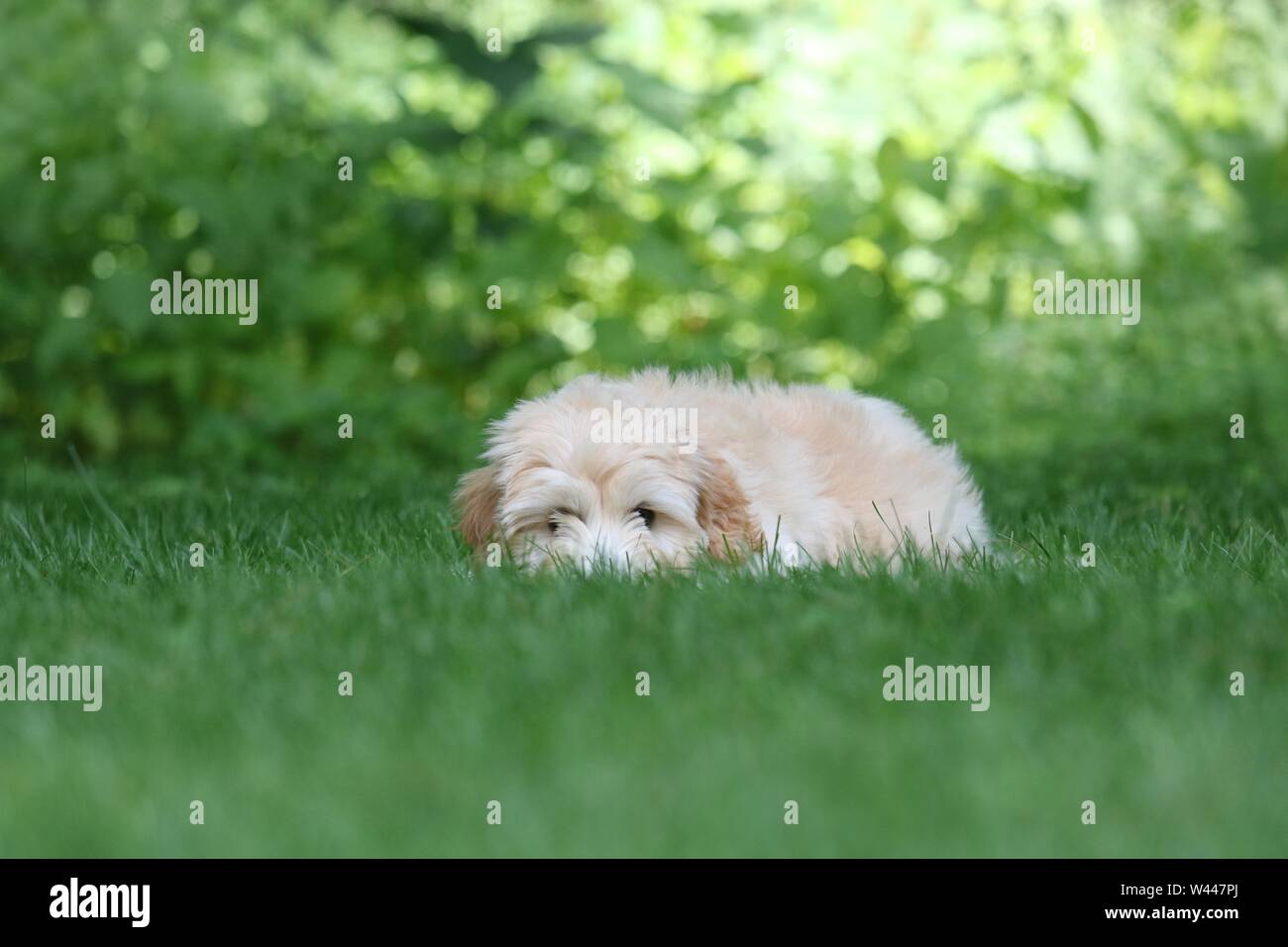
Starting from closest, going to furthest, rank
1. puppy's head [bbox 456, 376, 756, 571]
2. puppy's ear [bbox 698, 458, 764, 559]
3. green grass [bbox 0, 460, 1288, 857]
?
green grass [bbox 0, 460, 1288, 857], puppy's head [bbox 456, 376, 756, 571], puppy's ear [bbox 698, 458, 764, 559]

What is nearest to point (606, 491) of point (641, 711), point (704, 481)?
point (704, 481)

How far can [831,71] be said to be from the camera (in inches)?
342

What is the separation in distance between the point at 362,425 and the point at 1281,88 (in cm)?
582

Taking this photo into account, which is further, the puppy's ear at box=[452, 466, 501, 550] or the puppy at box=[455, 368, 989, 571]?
the puppy's ear at box=[452, 466, 501, 550]

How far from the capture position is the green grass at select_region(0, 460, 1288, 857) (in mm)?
2568

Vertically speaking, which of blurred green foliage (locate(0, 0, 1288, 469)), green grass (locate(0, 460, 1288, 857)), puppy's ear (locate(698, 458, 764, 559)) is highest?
blurred green foliage (locate(0, 0, 1288, 469))

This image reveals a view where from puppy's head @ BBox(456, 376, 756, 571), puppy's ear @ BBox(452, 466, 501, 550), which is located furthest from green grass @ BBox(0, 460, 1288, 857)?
puppy's head @ BBox(456, 376, 756, 571)

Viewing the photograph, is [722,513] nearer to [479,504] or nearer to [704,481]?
[704,481]

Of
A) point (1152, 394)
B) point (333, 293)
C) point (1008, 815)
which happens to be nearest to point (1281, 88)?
point (1152, 394)

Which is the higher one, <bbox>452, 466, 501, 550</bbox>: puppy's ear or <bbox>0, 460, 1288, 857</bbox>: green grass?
<bbox>452, 466, 501, 550</bbox>: puppy's ear

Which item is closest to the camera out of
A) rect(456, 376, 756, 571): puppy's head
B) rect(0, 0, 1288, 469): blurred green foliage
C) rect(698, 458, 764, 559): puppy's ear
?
rect(456, 376, 756, 571): puppy's head

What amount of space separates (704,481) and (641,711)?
4.19 ft

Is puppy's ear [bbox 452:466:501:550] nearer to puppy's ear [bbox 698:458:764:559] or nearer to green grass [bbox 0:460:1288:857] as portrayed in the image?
green grass [bbox 0:460:1288:857]

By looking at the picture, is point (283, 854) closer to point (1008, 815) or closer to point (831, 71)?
point (1008, 815)
